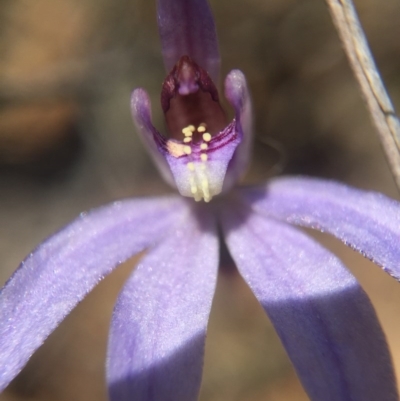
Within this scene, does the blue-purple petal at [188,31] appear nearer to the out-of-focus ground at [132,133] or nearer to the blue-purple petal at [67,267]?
the blue-purple petal at [67,267]

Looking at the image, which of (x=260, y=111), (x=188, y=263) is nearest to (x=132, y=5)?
(x=260, y=111)

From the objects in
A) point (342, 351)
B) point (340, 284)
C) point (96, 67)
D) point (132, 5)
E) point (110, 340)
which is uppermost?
point (132, 5)

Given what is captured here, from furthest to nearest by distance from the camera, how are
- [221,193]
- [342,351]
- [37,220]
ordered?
[37,220] → [221,193] → [342,351]

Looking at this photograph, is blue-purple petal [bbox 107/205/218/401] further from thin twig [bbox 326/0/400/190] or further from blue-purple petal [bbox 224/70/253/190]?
thin twig [bbox 326/0/400/190]

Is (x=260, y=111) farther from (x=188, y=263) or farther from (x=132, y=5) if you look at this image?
(x=188, y=263)

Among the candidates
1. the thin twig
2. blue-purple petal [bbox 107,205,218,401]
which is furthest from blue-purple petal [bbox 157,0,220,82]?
blue-purple petal [bbox 107,205,218,401]

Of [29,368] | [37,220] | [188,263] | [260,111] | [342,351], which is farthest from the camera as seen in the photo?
[260,111]

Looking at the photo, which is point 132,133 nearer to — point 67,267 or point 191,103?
point 191,103
